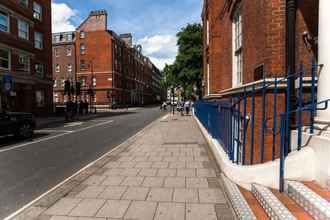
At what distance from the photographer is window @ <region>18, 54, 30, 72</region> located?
22.1 metres

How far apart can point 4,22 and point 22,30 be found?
2.38m

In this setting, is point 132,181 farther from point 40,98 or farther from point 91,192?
point 40,98

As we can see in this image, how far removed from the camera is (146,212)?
3.39m

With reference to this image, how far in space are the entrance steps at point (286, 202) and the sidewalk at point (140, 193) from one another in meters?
0.26

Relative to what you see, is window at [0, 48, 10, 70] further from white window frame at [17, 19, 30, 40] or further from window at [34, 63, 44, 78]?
window at [34, 63, 44, 78]

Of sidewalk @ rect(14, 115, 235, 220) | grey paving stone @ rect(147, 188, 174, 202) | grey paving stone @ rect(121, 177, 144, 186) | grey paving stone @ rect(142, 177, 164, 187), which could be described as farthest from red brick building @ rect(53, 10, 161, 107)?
grey paving stone @ rect(147, 188, 174, 202)

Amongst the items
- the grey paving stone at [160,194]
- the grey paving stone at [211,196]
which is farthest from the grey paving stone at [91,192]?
the grey paving stone at [211,196]

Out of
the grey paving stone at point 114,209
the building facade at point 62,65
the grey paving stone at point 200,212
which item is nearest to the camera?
the grey paving stone at point 200,212

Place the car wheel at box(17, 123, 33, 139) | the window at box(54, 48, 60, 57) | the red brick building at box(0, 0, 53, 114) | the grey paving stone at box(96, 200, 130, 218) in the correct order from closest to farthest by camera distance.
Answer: the grey paving stone at box(96, 200, 130, 218)
the car wheel at box(17, 123, 33, 139)
the red brick building at box(0, 0, 53, 114)
the window at box(54, 48, 60, 57)

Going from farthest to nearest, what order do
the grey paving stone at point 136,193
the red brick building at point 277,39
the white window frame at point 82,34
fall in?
the white window frame at point 82,34, the red brick building at point 277,39, the grey paving stone at point 136,193

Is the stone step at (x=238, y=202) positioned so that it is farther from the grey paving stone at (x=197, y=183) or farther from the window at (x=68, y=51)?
the window at (x=68, y=51)

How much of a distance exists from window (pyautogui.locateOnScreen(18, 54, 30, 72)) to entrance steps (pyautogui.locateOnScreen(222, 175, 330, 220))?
2435 centimetres

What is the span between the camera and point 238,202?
3.36 m

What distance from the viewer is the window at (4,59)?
1994 centimetres
